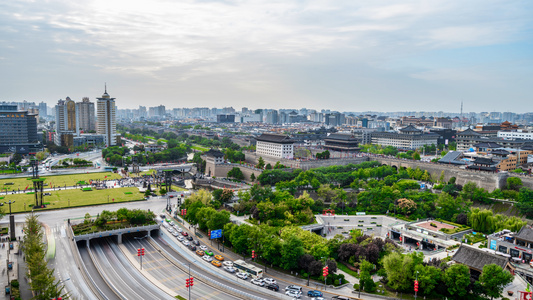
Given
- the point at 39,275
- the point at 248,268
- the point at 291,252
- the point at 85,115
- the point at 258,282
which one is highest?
the point at 85,115

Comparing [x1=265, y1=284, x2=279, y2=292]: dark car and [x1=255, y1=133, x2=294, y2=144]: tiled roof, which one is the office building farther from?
[x1=265, y1=284, x2=279, y2=292]: dark car

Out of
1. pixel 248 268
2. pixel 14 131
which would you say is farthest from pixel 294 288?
pixel 14 131

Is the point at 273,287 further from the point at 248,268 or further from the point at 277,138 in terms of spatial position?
the point at 277,138

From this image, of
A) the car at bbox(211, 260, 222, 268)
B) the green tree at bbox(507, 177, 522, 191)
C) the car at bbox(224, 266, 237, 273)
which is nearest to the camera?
the car at bbox(224, 266, 237, 273)

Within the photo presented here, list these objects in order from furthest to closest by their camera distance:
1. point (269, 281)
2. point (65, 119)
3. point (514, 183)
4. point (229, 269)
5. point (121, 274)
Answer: point (65, 119) < point (514, 183) < point (229, 269) < point (121, 274) < point (269, 281)

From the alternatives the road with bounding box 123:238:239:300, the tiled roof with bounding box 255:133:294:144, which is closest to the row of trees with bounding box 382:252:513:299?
the road with bounding box 123:238:239:300

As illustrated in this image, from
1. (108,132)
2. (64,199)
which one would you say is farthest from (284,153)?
(108,132)

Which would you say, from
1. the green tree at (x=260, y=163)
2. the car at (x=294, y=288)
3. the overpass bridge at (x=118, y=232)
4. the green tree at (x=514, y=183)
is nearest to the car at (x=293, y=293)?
the car at (x=294, y=288)
